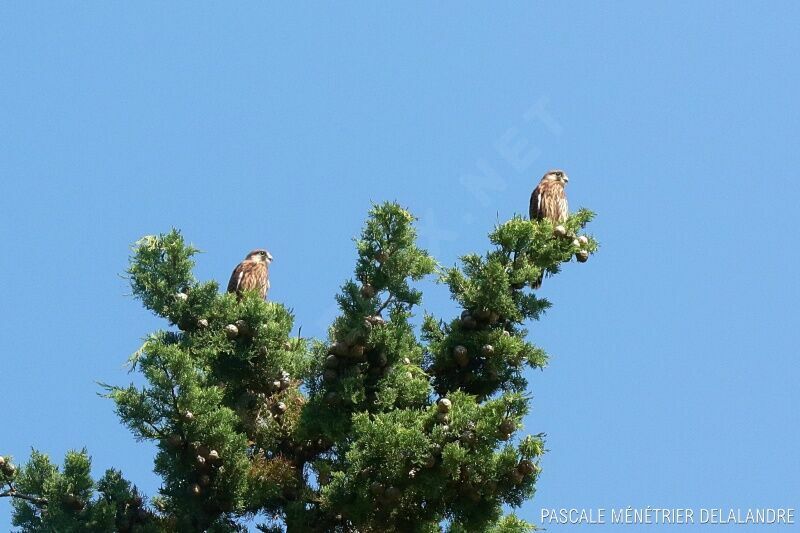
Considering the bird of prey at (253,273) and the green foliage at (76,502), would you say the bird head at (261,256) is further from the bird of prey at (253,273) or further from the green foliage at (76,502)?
the green foliage at (76,502)

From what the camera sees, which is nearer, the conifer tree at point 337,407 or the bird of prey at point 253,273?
the conifer tree at point 337,407

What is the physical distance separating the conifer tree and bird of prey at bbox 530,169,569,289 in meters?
3.80

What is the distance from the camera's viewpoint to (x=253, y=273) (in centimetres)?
1188

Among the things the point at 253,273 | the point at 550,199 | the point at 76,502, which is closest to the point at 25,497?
the point at 76,502

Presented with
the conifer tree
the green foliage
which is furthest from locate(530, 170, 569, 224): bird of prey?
the green foliage

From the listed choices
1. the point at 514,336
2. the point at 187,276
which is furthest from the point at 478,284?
the point at 187,276

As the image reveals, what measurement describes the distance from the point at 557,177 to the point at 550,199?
1.72ft

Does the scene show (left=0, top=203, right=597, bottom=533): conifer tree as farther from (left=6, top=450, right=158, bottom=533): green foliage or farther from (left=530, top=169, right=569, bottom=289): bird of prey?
(left=530, top=169, right=569, bottom=289): bird of prey

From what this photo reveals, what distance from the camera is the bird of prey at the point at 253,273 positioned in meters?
11.8

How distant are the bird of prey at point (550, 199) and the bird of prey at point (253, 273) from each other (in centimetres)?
276

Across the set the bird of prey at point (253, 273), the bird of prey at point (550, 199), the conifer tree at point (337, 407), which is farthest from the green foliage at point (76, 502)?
the bird of prey at point (550, 199)

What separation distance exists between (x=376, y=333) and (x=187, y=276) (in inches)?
58.5

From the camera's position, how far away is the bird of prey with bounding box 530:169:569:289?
12.0 m

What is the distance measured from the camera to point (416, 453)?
6.68 meters
